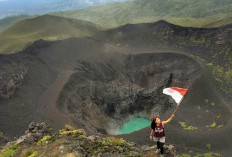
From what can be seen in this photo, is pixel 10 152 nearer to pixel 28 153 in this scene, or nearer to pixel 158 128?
pixel 28 153

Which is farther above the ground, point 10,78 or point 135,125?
point 10,78

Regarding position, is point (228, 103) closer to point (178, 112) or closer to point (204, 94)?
point (204, 94)

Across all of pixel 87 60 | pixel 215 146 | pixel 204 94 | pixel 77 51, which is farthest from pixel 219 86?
pixel 77 51

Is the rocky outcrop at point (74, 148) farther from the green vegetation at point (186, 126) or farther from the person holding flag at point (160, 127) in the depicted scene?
the green vegetation at point (186, 126)

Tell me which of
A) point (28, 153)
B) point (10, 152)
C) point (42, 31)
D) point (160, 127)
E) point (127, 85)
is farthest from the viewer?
point (42, 31)

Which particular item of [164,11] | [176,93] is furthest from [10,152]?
[164,11]

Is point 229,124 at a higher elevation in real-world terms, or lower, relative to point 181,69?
lower
